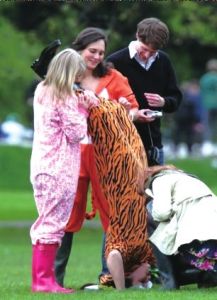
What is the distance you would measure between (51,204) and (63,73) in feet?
3.43

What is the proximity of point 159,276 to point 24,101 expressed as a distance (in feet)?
103

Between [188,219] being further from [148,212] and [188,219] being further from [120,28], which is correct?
[120,28]

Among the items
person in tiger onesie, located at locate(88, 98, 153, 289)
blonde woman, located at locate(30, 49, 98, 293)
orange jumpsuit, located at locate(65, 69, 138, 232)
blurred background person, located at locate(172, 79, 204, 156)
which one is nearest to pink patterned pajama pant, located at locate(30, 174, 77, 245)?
blonde woman, located at locate(30, 49, 98, 293)

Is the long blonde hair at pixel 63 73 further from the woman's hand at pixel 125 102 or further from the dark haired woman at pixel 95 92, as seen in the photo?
the woman's hand at pixel 125 102

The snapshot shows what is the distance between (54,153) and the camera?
1195 cm

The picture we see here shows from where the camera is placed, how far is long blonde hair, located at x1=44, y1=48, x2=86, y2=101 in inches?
468

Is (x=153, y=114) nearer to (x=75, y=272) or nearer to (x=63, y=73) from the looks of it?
(x=63, y=73)

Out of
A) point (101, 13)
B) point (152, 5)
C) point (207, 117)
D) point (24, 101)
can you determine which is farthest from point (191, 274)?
point (24, 101)

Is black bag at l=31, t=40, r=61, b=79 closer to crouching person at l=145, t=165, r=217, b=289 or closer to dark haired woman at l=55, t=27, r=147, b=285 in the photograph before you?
dark haired woman at l=55, t=27, r=147, b=285

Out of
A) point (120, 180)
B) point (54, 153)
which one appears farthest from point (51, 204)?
point (120, 180)

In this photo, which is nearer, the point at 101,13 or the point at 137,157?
the point at 137,157

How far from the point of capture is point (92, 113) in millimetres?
12281

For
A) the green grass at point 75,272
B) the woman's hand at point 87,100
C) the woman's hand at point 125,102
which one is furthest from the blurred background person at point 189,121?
the woman's hand at point 87,100

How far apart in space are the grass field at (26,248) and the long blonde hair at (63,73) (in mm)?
1610
